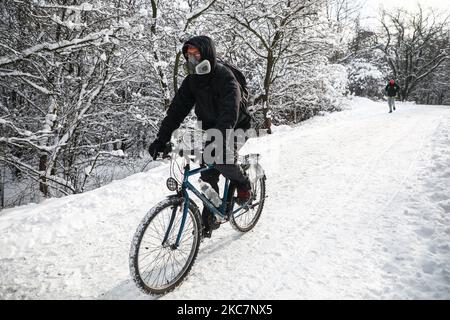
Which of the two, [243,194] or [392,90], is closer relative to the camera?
[243,194]

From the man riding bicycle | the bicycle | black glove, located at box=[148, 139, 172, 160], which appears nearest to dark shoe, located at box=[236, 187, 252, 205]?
the man riding bicycle

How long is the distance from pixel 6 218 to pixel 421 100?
60273 mm

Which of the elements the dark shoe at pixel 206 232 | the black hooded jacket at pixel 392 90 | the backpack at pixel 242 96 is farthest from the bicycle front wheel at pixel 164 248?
the black hooded jacket at pixel 392 90

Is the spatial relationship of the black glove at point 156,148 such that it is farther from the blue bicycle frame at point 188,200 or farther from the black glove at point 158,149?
the blue bicycle frame at point 188,200

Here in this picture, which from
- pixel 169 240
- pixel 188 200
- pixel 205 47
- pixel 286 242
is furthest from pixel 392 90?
pixel 169 240

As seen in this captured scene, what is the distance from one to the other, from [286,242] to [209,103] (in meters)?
1.91

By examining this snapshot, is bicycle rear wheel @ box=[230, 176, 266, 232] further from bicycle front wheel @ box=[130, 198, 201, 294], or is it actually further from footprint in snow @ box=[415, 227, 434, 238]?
footprint in snow @ box=[415, 227, 434, 238]

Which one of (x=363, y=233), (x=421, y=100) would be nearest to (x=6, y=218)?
(x=363, y=233)

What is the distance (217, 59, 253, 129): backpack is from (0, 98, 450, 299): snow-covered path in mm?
1466

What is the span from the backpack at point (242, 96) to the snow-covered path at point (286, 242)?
1.47 meters

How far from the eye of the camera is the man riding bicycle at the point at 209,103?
3.16 m

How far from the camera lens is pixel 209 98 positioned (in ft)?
11.1

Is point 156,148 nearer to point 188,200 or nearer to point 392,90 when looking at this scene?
point 188,200

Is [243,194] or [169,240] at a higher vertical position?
[243,194]
